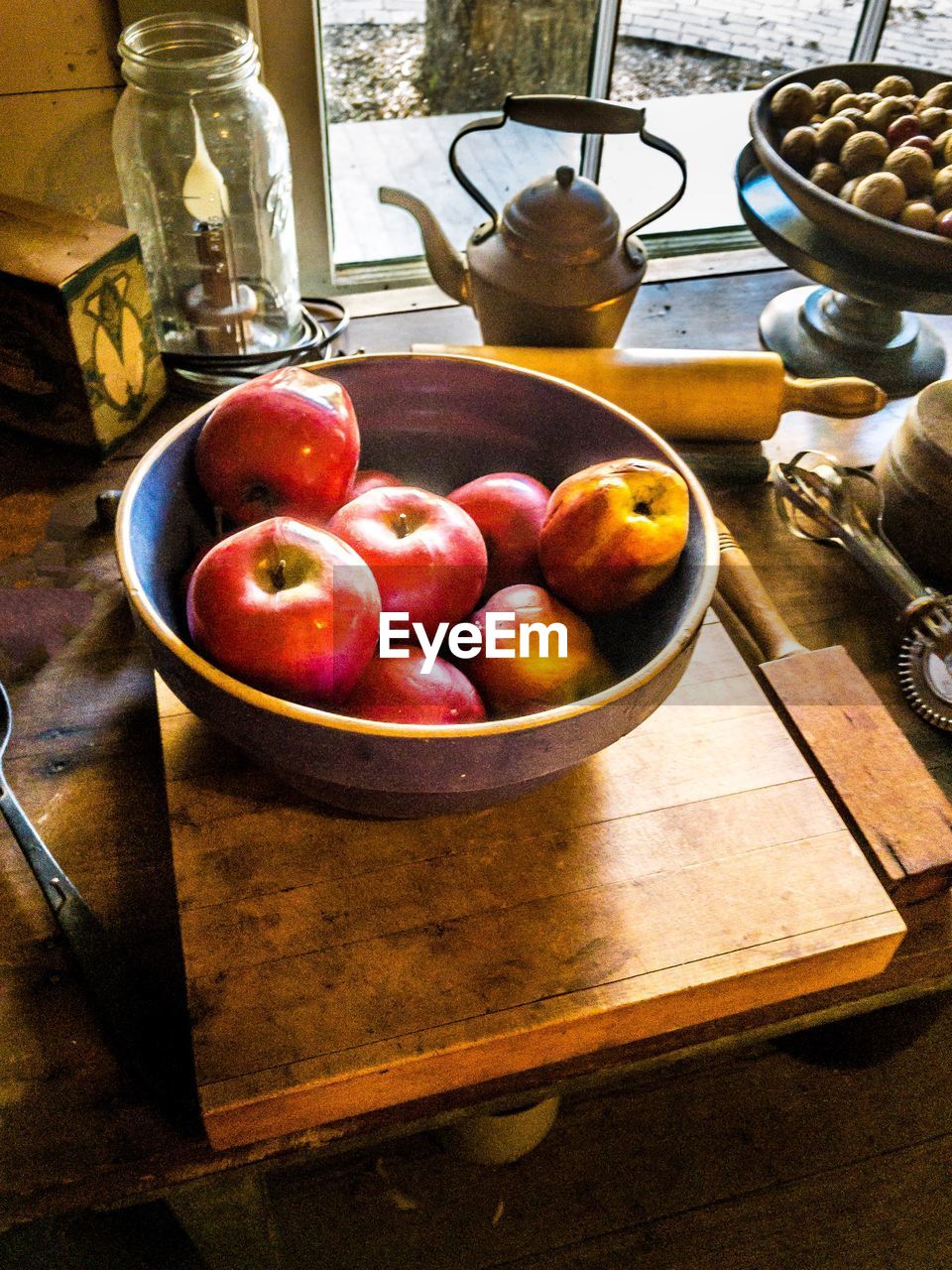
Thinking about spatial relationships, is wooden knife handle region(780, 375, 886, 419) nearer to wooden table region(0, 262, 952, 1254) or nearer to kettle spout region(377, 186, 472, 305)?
wooden table region(0, 262, 952, 1254)

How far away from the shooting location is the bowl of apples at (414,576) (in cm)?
44

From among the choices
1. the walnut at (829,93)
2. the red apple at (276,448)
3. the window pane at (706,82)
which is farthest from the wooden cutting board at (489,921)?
the window pane at (706,82)

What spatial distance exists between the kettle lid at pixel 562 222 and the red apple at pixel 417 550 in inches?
14.0

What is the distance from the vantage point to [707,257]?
1.10 meters

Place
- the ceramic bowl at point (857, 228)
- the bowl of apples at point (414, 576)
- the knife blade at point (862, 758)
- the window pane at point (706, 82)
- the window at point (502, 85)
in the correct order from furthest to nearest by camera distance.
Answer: the window pane at point (706, 82), the window at point (502, 85), the ceramic bowl at point (857, 228), the knife blade at point (862, 758), the bowl of apples at point (414, 576)

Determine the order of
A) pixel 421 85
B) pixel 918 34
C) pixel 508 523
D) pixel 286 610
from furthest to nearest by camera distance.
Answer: pixel 918 34
pixel 421 85
pixel 508 523
pixel 286 610

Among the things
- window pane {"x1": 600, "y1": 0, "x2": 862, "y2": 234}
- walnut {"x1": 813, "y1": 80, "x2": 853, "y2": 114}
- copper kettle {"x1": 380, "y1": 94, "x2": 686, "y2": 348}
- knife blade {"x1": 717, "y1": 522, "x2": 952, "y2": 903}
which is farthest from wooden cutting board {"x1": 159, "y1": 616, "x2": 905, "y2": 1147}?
window pane {"x1": 600, "y1": 0, "x2": 862, "y2": 234}

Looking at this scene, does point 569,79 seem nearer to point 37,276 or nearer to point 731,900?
point 37,276

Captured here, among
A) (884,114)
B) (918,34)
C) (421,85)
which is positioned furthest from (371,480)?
(918,34)

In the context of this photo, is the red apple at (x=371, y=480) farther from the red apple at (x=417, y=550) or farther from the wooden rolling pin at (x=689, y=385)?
the wooden rolling pin at (x=689, y=385)

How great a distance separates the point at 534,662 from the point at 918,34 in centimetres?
115

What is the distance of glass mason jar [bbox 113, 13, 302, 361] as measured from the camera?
0.82m

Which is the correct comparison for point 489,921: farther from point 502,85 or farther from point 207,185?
point 502,85

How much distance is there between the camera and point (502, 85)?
3.67 feet
